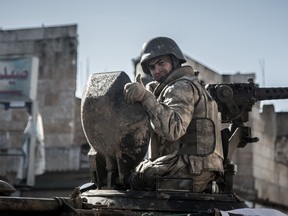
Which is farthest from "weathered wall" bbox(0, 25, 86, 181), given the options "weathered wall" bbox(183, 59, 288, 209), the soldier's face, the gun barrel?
the soldier's face

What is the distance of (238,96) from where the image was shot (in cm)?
796

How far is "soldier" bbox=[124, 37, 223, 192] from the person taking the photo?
6.59 m

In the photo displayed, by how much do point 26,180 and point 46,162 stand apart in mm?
2190

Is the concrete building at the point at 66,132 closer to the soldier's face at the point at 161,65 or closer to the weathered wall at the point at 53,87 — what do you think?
the weathered wall at the point at 53,87

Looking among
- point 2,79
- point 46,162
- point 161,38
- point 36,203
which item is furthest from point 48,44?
point 36,203

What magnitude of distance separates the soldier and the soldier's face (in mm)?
12

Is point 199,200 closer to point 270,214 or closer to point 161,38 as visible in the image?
point 270,214

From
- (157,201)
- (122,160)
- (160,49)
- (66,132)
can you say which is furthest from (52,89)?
(157,201)

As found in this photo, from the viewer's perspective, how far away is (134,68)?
20.3 metres

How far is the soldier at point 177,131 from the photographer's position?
21.6 feet

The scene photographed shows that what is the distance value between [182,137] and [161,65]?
88cm

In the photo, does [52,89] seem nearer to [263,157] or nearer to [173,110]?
[263,157]

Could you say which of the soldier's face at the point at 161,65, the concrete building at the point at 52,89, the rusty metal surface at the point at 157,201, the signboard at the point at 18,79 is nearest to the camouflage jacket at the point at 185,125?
the soldier's face at the point at 161,65

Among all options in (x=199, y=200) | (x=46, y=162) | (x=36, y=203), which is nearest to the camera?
(x=36, y=203)
